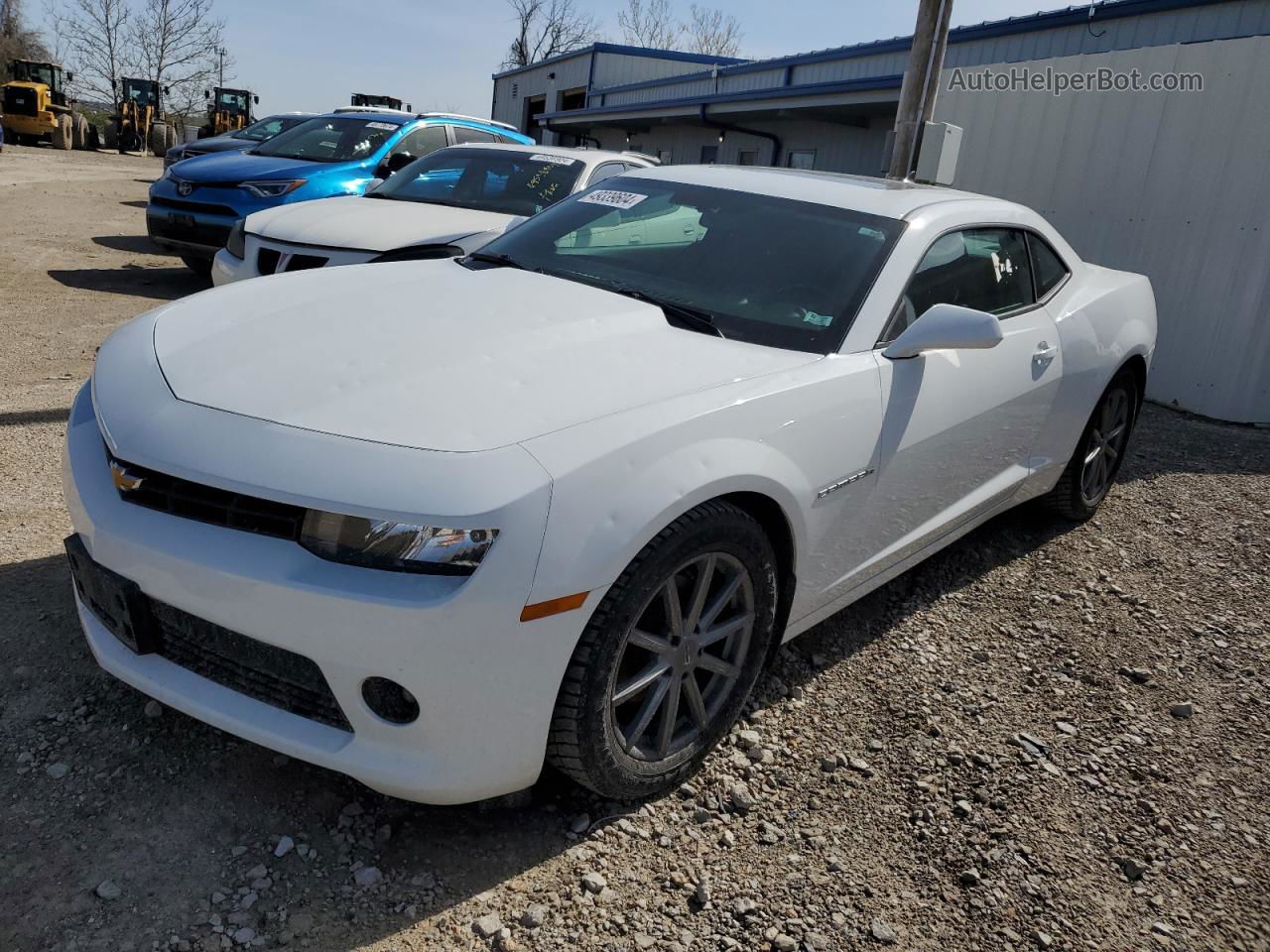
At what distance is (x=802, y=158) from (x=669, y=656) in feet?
47.3

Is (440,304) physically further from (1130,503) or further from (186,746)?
(1130,503)

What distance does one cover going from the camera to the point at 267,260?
6570 mm

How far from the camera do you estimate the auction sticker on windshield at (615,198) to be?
3.67m

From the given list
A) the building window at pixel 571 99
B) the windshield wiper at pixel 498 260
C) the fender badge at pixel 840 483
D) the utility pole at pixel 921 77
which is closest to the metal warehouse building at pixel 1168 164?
the utility pole at pixel 921 77

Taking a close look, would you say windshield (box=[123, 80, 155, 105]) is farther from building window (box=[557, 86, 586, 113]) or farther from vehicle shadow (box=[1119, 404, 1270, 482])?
vehicle shadow (box=[1119, 404, 1270, 482])

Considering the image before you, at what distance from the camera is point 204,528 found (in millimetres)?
2059

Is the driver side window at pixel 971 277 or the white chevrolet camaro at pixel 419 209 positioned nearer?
the driver side window at pixel 971 277

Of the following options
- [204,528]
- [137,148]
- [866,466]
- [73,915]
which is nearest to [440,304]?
[204,528]

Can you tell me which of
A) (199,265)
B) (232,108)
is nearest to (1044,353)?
(199,265)

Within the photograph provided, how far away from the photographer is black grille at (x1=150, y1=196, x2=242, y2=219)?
8305 millimetres

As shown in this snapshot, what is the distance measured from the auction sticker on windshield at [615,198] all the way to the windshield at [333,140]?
19.5ft

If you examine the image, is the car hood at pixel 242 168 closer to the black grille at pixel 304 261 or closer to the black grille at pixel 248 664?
the black grille at pixel 304 261

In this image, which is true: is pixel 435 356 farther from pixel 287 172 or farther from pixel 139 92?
pixel 139 92

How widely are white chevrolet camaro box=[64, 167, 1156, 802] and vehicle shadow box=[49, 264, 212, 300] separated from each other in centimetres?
613
